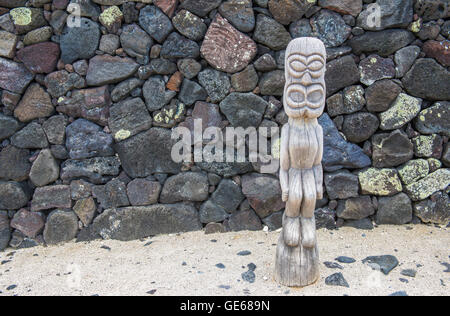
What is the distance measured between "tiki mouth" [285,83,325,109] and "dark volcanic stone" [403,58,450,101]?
1.50 meters

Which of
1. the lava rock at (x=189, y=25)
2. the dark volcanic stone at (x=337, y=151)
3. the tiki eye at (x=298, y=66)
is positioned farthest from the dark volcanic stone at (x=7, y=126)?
the dark volcanic stone at (x=337, y=151)

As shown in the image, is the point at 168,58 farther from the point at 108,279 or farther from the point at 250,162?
the point at 108,279

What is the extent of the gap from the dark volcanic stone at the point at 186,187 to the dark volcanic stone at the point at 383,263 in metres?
1.64

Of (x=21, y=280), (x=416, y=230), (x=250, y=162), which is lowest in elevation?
(x=21, y=280)

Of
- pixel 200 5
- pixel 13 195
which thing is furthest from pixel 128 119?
pixel 13 195

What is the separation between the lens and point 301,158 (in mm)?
2469

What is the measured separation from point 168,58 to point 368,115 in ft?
6.70

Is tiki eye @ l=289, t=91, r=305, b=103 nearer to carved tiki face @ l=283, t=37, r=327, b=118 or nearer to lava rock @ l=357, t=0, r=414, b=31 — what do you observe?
carved tiki face @ l=283, t=37, r=327, b=118

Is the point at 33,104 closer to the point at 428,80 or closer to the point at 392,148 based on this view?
the point at 392,148

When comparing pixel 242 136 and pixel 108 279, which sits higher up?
pixel 242 136

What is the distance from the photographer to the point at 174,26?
3.30 meters

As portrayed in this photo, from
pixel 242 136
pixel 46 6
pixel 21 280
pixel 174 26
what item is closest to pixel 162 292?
pixel 21 280

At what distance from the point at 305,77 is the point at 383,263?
172 centimetres

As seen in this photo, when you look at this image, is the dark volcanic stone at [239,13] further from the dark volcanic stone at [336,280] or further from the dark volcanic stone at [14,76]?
the dark volcanic stone at [336,280]
